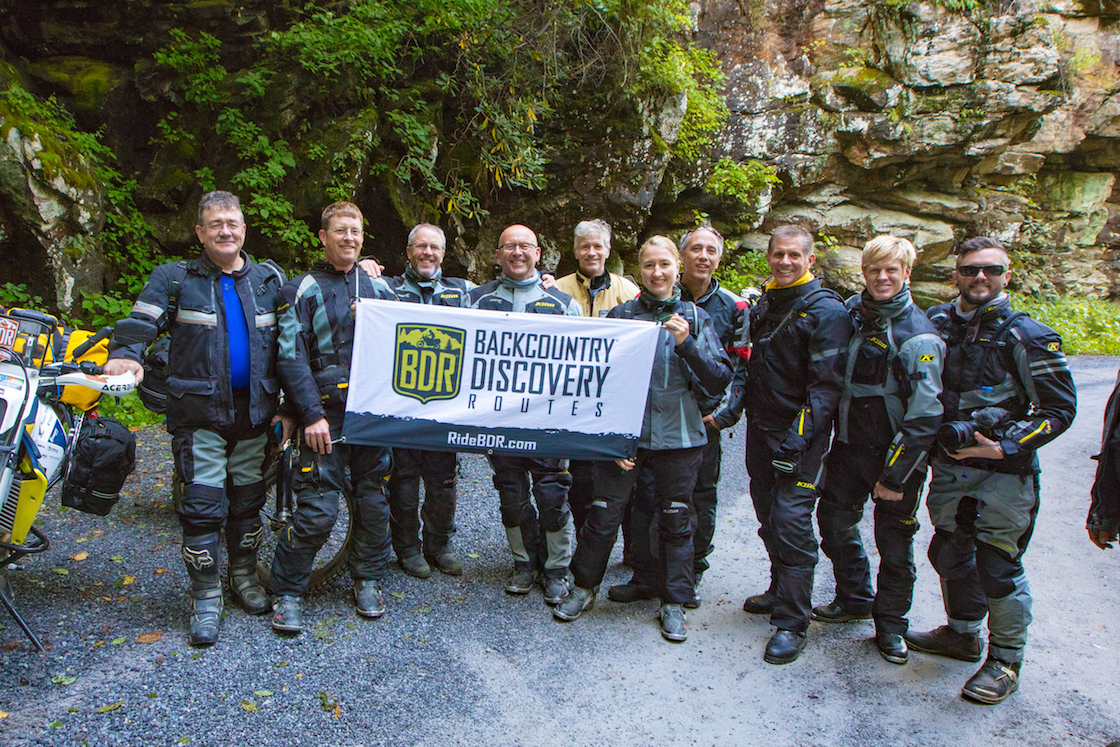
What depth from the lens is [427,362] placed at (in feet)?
13.0

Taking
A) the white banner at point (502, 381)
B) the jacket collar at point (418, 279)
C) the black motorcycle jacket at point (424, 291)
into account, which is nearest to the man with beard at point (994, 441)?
the white banner at point (502, 381)

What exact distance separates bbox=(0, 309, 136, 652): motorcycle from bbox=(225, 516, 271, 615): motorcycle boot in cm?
87

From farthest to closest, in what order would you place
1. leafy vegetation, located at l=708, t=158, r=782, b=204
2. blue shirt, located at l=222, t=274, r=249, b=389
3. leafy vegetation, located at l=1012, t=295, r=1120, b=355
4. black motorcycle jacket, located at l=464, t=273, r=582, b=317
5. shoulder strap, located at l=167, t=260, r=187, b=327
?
leafy vegetation, located at l=1012, t=295, r=1120, b=355, leafy vegetation, located at l=708, t=158, r=782, b=204, black motorcycle jacket, located at l=464, t=273, r=582, b=317, blue shirt, located at l=222, t=274, r=249, b=389, shoulder strap, located at l=167, t=260, r=187, b=327

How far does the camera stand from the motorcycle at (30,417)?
3172mm

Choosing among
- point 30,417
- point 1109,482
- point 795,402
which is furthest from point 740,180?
point 30,417

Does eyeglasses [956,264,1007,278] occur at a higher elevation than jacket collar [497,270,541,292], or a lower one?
higher

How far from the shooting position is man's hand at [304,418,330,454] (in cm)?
366

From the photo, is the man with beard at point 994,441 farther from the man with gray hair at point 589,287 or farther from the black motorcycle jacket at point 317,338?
the black motorcycle jacket at point 317,338

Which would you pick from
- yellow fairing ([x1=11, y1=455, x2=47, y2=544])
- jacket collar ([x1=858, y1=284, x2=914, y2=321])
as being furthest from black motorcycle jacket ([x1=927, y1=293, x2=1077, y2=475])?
yellow fairing ([x1=11, y1=455, x2=47, y2=544])

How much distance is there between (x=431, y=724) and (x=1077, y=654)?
3.56 m

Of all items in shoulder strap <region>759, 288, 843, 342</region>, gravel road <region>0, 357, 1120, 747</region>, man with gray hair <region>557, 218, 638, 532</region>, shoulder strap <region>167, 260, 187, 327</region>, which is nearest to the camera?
gravel road <region>0, 357, 1120, 747</region>

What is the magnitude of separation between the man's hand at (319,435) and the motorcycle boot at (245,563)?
2.02 feet

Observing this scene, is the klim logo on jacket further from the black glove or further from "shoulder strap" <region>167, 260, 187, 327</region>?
the black glove

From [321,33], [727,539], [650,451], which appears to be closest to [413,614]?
[650,451]
